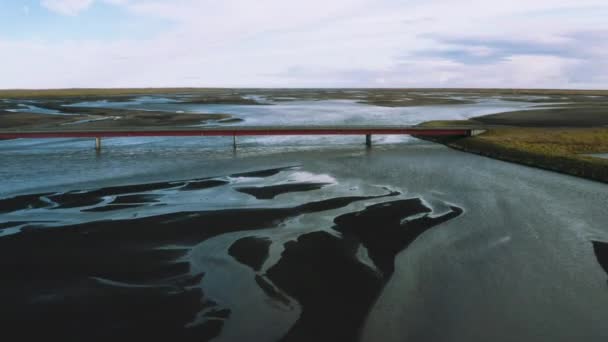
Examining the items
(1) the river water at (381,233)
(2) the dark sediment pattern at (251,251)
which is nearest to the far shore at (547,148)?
(1) the river water at (381,233)

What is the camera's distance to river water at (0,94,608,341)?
15750mm

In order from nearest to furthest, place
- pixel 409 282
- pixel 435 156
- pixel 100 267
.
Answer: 1. pixel 409 282
2. pixel 100 267
3. pixel 435 156

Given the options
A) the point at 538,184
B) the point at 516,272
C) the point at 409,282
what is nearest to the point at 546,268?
the point at 516,272

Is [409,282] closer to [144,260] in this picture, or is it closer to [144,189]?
[144,260]

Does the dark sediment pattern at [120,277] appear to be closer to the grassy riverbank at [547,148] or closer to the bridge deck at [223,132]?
the grassy riverbank at [547,148]

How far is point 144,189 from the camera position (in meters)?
34.4

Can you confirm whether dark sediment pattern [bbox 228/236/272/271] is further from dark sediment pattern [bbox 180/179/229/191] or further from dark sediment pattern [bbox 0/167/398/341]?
dark sediment pattern [bbox 180/179/229/191]

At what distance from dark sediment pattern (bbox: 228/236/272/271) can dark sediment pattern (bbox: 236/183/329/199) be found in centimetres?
870

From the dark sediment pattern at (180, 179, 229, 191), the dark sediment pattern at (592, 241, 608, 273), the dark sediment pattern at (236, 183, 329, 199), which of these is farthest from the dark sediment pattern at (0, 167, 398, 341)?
the dark sediment pattern at (592, 241, 608, 273)

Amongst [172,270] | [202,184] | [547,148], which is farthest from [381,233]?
[547,148]

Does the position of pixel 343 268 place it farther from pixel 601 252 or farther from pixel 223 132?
pixel 223 132

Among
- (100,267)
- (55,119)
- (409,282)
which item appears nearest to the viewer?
(409,282)

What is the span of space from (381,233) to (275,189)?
11.8 m

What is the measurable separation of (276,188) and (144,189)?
9.52m
